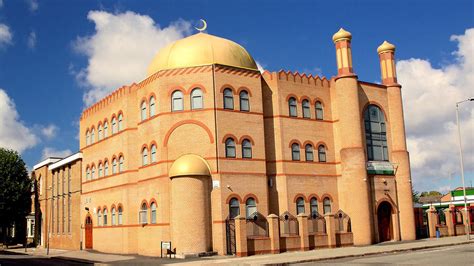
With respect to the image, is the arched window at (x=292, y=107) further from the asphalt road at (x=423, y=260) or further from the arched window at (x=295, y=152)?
the asphalt road at (x=423, y=260)

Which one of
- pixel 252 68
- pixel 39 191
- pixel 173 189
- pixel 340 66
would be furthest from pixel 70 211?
pixel 340 66

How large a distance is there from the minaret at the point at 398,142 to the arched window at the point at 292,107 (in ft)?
27.0

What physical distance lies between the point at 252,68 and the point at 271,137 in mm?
5114

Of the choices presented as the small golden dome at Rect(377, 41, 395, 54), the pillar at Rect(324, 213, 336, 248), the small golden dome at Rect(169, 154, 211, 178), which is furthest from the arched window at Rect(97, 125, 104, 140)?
the small golden dome at Rect(377, 41, 395, 54)

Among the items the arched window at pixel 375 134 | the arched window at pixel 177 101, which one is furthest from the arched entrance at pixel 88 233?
the arched window at pixel 375 134

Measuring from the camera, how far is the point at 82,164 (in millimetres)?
46750

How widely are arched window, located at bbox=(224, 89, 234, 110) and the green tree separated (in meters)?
31.8

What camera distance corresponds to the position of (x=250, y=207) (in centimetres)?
3341

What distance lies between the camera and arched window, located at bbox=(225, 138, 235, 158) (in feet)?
109

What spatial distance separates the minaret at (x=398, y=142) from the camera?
38125mm

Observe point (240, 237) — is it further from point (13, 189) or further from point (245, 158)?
point (13, 189)

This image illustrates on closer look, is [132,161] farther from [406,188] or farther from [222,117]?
[406,188]

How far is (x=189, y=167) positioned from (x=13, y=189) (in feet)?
102

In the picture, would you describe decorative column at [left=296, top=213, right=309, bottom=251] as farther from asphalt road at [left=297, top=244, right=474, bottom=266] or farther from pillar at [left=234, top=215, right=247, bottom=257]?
asphalt road at [left=297, top=244, right=474, bottom=266]
